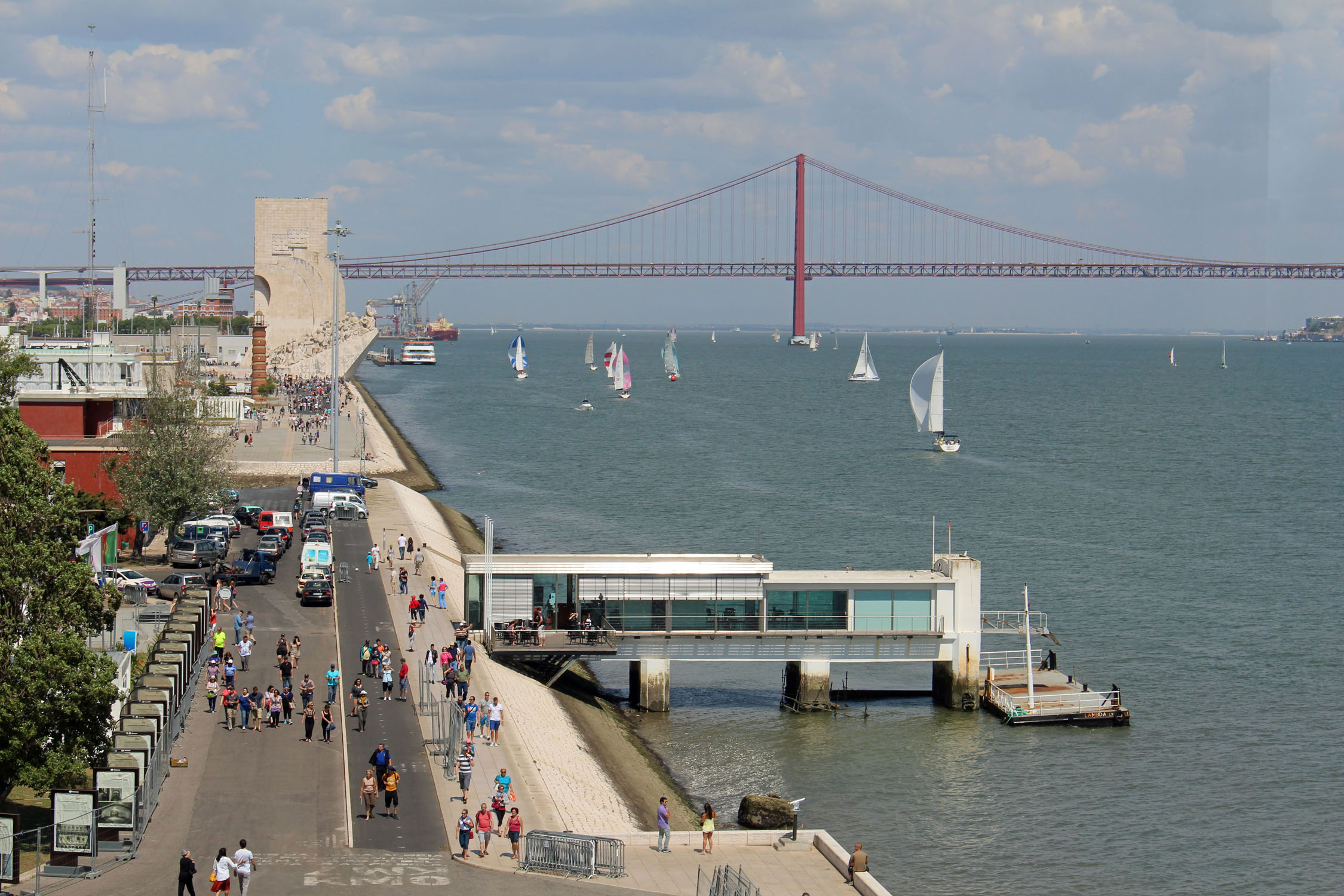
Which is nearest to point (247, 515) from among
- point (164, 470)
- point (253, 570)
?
point (164, 470)

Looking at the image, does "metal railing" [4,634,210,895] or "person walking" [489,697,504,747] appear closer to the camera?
"metal railing" [4,634,210,895]

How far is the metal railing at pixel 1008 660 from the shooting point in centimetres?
3650

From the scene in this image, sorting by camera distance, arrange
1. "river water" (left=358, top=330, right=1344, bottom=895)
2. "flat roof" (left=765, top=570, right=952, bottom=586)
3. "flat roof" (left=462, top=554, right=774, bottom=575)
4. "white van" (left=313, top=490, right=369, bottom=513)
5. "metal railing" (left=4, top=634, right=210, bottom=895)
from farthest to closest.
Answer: "white van" (left=313, top=490, right=369, bottom=513) < "flat roof" (left=765, top=570, right=952, bottom=586) < "flat roof" (left=462, top=554, right=774, bottom=575) < "river water" (left=358, top=330, right=1344, bottom=895) < "metal railing" (left=4, top=634, right=210, bottom=895)

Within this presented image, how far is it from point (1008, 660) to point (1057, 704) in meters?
4.24

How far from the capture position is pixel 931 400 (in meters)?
97.8

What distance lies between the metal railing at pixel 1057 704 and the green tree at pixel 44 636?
20078 millimetres

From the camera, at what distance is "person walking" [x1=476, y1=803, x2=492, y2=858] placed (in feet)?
63.2

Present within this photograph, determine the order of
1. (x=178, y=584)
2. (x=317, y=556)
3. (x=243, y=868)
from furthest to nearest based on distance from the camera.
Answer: (x=317, y=556) < (x=178, y=584) < (x=243, y=868)

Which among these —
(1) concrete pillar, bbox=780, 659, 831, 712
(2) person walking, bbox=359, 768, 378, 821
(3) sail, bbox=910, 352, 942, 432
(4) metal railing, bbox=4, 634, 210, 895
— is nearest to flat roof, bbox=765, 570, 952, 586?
(1) concrete pillar, bbox=780, 659, 831, 712

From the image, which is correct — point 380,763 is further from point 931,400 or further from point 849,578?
point 931,400

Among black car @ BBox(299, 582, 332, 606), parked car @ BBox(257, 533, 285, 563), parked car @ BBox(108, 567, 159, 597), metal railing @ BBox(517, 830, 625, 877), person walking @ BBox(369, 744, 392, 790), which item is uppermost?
parked car @ BBox(257, 533, 285, 563)

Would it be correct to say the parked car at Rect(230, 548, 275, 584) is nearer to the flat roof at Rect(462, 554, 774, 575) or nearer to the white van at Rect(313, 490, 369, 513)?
the flat roof at Rect(462, 554, 774, 575)

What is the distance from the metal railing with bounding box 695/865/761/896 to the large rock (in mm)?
A: 4325

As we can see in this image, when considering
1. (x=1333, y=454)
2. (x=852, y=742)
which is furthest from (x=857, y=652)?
(x=1333, y=454)
